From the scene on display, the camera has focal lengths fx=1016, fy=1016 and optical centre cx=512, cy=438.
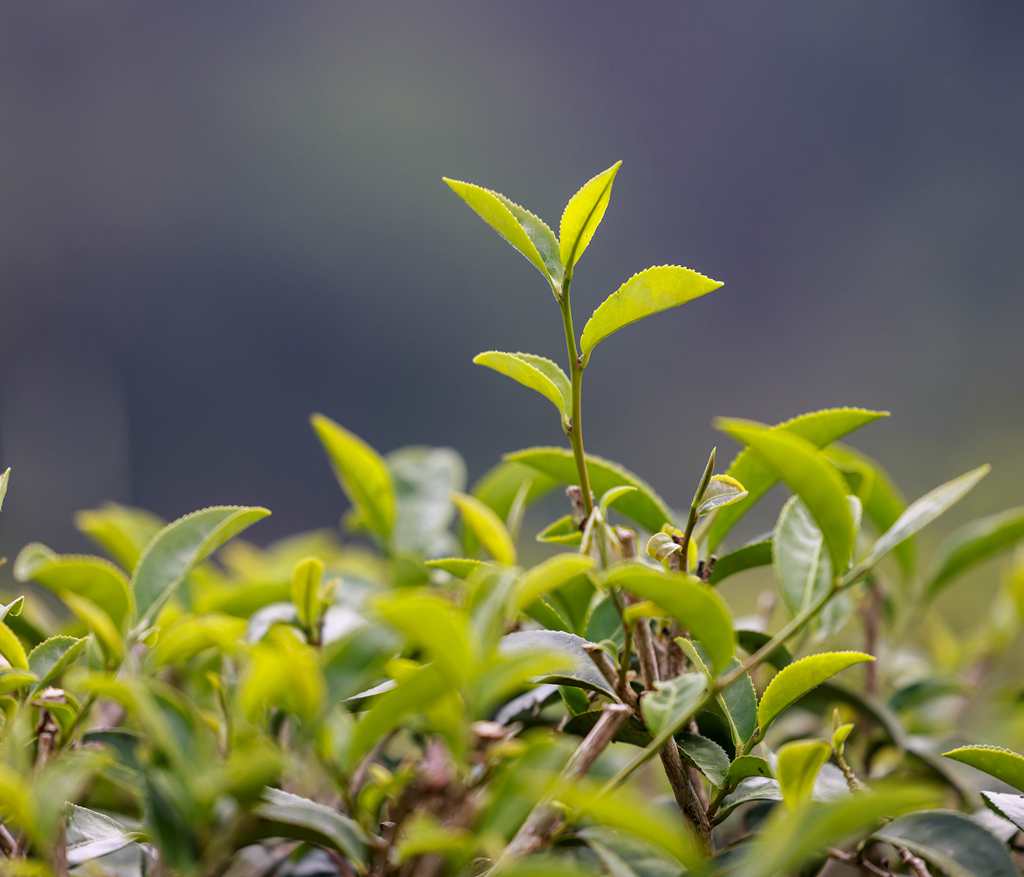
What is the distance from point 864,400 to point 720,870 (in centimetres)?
507

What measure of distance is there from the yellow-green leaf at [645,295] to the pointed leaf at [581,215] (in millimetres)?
24

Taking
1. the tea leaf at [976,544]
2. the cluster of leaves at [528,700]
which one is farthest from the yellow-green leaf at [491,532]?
the tea leaf at [976,544]

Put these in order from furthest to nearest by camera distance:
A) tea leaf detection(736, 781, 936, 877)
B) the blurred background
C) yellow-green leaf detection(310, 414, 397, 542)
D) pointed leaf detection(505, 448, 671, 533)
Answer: the blurred background < yellow-green leaf detection(310, 414, 397, 542) < pointed leaf detection(505, 448, 671, 533) < tea leaf detection(736, 781, 936, 877)

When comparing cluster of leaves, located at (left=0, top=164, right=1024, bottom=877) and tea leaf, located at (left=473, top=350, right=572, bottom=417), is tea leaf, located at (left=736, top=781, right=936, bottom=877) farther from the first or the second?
tea leaf, located at (left=473, top=350, right=572, bottom=417)

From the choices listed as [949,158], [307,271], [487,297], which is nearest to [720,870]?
[487,297]

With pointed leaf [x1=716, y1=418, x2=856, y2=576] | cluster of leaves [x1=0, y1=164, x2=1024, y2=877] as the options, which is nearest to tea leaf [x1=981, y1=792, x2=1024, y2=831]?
cluster of leaves [x1=0, y1=164, x2=1024, y2=877]

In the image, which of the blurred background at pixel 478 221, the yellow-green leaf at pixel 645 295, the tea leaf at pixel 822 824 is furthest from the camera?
the blurred background at pixel 478 221

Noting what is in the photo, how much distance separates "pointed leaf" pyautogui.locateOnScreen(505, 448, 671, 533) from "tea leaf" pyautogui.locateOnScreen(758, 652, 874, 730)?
119 millimetres

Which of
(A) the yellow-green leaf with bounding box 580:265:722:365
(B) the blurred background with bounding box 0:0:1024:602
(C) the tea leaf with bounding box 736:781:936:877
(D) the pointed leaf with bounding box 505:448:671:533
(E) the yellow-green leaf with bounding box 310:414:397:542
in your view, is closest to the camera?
(C) the tea leaf with bounding box 736:781:936:877

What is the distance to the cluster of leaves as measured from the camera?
265 millimetres

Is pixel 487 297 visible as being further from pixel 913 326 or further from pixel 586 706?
pixel 586 706

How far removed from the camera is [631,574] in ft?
0.95

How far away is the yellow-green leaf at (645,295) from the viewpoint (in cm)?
35

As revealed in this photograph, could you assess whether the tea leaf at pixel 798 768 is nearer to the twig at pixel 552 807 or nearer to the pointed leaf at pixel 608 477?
the twig at pixel 552 807
